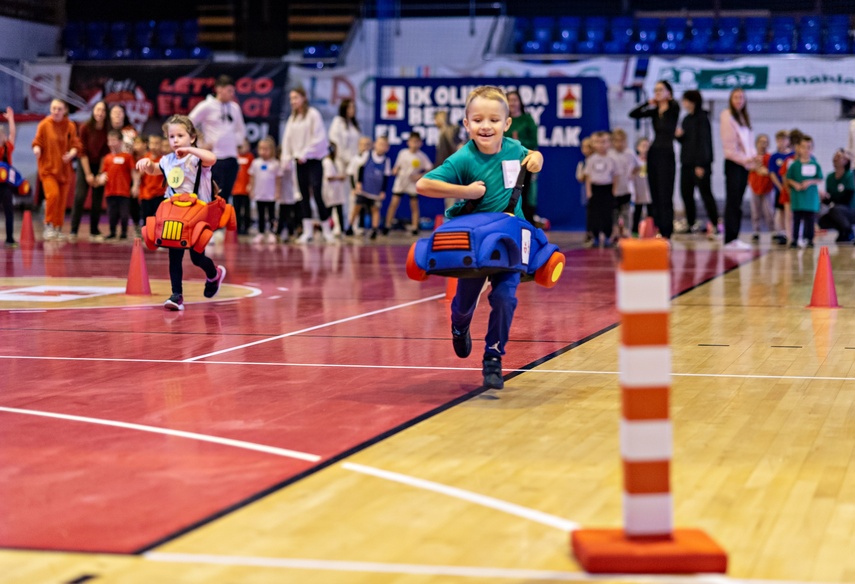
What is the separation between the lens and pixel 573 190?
20578 millimetres

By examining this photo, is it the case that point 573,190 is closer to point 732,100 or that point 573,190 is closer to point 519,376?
point 732,100

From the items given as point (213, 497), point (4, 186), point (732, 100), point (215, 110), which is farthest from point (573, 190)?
point (213, 497)

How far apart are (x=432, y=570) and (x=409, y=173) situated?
16815 mm

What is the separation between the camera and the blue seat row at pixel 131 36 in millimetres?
28156

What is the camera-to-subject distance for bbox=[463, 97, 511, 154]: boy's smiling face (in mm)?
5332

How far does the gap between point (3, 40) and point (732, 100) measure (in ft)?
58.6

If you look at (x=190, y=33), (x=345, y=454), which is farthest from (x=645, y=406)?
(x=190, y=33)

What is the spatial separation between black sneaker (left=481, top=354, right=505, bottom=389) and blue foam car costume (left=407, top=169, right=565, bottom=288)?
0.42 metres

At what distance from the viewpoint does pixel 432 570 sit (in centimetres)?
292

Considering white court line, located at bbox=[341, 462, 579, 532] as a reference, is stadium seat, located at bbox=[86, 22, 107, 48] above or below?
above

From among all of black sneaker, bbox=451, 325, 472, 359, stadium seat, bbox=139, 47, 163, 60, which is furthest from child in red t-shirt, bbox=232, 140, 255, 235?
black sneaker, bbox=451, 325, 472, 359

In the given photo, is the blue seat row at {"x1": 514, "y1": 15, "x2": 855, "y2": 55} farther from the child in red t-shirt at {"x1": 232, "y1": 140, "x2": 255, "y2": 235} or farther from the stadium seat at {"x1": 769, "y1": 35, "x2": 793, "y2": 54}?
the child in red t-shirt at {"x1": 232, "y1": 140, "x2": 255, "y2": 235}

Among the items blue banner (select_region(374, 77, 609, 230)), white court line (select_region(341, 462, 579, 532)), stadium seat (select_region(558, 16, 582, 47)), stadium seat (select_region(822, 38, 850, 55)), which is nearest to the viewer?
white court line (select_region(341, 462, 579, 532))

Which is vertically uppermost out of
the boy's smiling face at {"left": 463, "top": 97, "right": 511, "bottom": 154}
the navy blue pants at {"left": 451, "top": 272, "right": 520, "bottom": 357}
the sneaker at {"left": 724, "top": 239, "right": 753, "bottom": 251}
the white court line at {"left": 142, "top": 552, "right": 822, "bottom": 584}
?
the boy's smiling face at {"left": 463, "top": 97, "right": 511, "bottom": 154}
